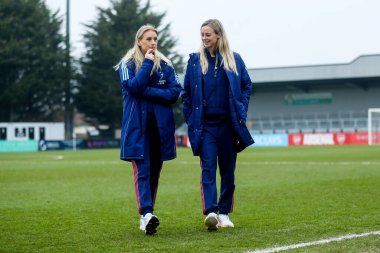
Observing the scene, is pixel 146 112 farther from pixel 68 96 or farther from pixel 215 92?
pixel 68 96

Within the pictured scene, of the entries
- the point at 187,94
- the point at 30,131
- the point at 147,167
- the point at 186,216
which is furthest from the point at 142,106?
the point at 30,131

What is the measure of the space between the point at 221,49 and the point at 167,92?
24.5 inches

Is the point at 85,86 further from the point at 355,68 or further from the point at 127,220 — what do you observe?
the point at 127,220

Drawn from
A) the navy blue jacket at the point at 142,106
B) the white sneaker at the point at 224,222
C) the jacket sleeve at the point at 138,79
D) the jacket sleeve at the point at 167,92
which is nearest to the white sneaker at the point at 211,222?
the white sneaker at the point at 224,222

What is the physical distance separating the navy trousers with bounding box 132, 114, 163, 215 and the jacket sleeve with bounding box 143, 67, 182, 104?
0.19 m

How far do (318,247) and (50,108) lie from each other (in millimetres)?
57008

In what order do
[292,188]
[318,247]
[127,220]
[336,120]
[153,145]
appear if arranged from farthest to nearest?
[336,120] → [292,188] → [127,220] → [153,145] → [318,247]

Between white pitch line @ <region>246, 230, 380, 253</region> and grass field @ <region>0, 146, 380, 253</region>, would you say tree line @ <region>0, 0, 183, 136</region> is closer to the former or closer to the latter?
grass field @ <region>0, 146, 380, 253</region>

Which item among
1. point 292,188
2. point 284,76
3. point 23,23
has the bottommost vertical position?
point 292,188

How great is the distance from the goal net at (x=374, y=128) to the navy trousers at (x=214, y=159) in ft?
131

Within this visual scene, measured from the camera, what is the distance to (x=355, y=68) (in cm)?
5662

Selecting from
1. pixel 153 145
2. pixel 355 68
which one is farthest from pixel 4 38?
pixel 153 145

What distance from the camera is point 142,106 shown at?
6.76 meters

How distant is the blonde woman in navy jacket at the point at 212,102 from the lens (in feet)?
22.4
